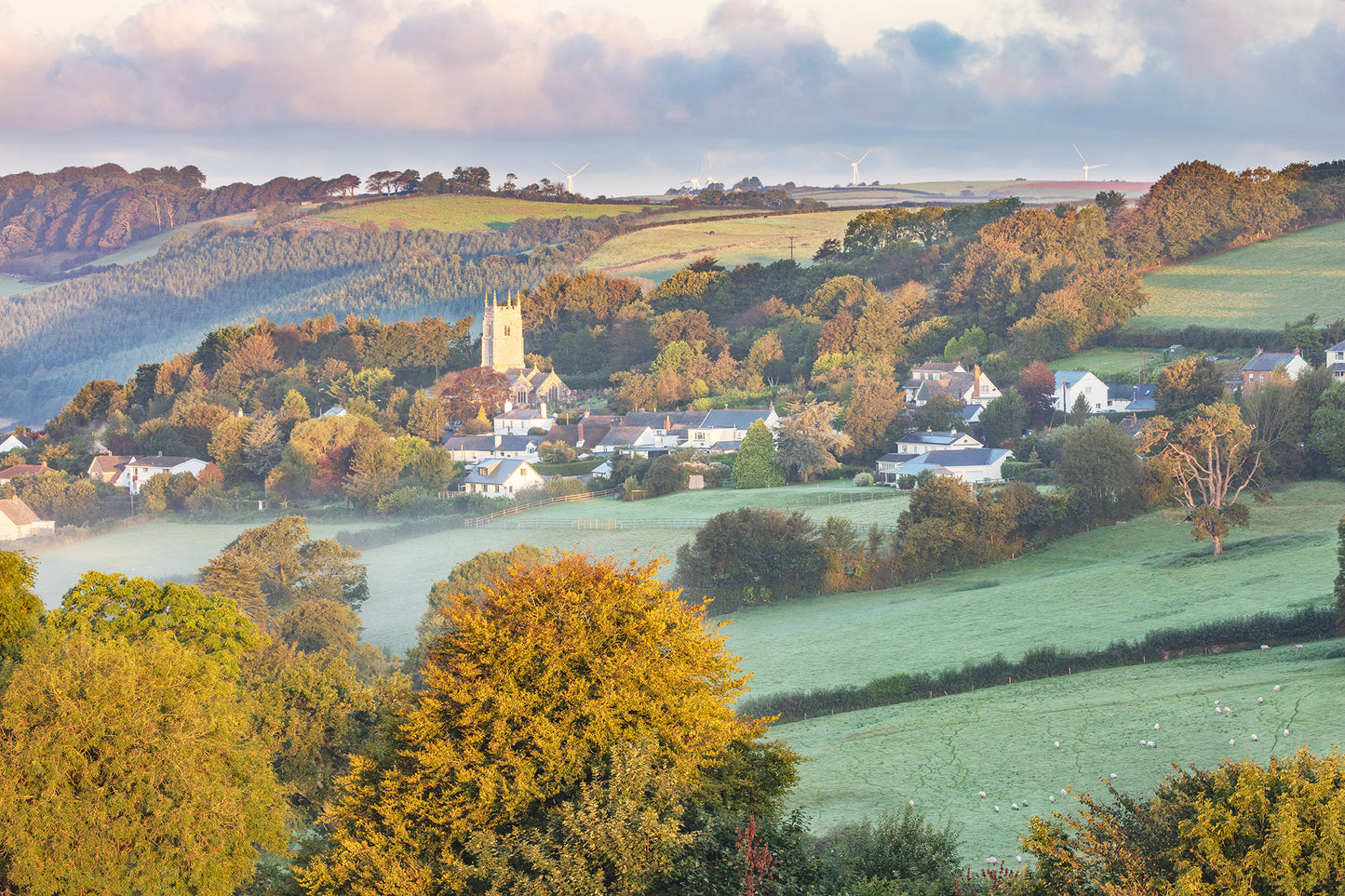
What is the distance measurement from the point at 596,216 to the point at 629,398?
73.8 m

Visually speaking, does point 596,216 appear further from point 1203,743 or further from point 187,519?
point 1203,743

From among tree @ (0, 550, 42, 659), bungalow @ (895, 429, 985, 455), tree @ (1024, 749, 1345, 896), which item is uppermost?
tree @ (0, 550, 42, 659)

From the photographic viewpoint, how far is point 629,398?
76562 mm

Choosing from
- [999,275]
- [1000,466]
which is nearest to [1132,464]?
[1000,466]

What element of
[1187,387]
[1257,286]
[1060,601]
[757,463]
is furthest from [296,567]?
[1257,286]

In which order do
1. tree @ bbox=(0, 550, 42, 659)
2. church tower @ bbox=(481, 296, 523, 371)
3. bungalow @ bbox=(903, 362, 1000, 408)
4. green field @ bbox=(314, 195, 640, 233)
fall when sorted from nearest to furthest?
tree @ bbox=(0, 550, 42, 659) < bungalow @ bbox=(903, 362, 1000, 408) < church tower @ bbox=(481, 296, 523, 371) < green field @ bbox=(314, 195, 640, 233)

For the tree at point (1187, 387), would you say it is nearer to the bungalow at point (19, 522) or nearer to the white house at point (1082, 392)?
the white house at point (1082, 392)

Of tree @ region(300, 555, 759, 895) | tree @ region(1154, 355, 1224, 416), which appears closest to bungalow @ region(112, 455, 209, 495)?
tree @ region(1154, 355, 1224, 416)

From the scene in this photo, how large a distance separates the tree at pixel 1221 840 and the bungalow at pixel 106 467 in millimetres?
74311

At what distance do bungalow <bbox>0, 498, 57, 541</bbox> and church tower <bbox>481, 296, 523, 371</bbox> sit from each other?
30871 mm

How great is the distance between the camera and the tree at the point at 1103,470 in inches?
1639

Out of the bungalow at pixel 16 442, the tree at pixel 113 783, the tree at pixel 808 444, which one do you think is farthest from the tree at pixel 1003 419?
the bungalow at pixel 16 442

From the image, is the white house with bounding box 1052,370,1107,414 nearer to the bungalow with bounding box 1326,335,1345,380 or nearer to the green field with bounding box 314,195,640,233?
the bungalow with bounding box 1326,335,1345,380

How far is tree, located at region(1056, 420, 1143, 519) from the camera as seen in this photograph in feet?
137
